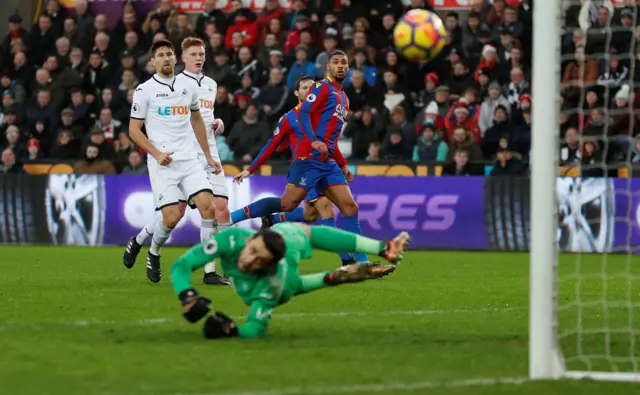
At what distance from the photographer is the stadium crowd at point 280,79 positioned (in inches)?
734

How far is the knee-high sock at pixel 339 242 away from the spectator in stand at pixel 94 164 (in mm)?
11808

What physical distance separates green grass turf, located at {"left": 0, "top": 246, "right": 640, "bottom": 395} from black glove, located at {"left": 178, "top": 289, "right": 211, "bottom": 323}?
179mm

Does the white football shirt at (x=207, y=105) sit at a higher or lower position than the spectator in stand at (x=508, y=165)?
higher

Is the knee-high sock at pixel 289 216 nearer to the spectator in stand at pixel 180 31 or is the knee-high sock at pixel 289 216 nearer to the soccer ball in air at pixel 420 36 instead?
the soccer ball in air at pixel 420 36

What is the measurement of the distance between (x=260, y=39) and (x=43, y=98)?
12.4ft

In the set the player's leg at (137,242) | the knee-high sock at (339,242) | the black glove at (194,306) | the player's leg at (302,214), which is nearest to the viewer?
the black glove at (194,306)

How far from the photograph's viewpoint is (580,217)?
651 inches

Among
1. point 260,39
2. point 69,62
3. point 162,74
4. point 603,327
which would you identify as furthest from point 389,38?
point 603,327

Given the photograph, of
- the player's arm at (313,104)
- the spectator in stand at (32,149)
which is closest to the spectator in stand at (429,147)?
the spectator in stand at (32,149)

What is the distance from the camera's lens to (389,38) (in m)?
20.5

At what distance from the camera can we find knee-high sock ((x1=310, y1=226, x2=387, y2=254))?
25.7 ft

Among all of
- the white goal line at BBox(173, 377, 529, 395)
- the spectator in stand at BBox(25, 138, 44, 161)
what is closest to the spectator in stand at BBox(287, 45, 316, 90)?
the spectator in stand at BBox(25, 138, 44, 161)

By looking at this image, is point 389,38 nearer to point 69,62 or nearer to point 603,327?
point 69,62

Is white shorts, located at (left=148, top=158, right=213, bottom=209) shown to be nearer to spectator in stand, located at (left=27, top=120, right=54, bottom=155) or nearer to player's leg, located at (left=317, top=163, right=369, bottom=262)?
player's leg, located at (left=317, top=163, right=369, bottom=262)
